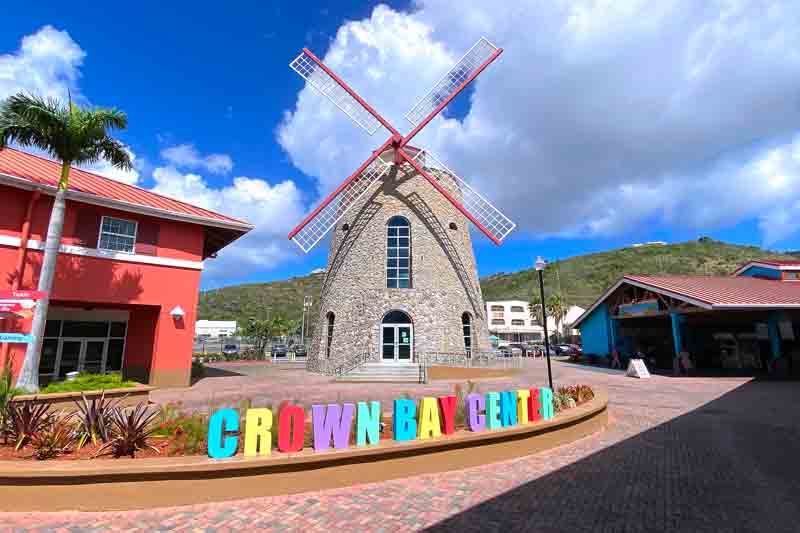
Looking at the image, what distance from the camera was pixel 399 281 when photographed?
2217cm

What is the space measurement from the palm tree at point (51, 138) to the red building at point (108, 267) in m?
1.86

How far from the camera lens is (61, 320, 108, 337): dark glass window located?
16.1 metres

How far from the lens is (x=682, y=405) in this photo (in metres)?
12.2

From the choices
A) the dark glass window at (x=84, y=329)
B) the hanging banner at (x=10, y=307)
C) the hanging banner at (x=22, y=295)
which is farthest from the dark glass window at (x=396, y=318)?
the hanging banner at (x=10, y=307)

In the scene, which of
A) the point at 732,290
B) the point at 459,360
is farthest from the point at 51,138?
the point at 732,290

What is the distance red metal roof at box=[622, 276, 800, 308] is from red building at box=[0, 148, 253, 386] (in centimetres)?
2134

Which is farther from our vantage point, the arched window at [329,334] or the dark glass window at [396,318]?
the arched window at [329,334]

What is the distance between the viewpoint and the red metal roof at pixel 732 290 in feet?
59.5

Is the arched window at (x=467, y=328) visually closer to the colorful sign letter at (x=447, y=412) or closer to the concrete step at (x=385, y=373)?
the concrete step at (x=385, y=373)

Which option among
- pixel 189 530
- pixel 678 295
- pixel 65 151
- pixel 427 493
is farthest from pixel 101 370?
pixel 678 295

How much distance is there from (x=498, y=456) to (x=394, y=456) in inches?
81.9

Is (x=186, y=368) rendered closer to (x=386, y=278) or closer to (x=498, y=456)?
(x=386, y=278)

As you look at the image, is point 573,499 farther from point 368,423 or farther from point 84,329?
point 84,329

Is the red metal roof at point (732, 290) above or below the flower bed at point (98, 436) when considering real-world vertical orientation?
above
